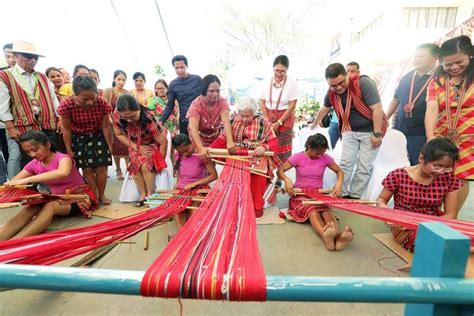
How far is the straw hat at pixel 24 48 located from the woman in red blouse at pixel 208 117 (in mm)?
1272

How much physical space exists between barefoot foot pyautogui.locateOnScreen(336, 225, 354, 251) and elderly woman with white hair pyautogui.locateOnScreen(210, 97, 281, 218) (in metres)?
0.62

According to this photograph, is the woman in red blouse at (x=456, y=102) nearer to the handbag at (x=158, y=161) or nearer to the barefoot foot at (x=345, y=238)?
the barefoot foot at (x=345, y=238)

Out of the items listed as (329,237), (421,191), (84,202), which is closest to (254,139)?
(329,237)

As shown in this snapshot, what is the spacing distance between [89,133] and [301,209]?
186 cm

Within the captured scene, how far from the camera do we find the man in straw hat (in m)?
2.11

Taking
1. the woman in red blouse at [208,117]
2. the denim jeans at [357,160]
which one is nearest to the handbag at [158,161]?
the woman in red blouse at [208,117]

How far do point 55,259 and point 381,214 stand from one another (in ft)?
4.01

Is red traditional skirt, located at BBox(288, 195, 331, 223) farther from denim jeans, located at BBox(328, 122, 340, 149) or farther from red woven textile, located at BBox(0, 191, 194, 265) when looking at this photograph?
denim jeans, located at BBox(328, 122, 340, 149)

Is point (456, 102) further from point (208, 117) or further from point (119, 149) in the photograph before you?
point (119, 149)

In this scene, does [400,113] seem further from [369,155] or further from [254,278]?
[254,278]

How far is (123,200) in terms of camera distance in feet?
8.36

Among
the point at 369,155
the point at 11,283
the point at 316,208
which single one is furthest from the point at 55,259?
the point at 369,155

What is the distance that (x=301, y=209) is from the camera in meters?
2.01

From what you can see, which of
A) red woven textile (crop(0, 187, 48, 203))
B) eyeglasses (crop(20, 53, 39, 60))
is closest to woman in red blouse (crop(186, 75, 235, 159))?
red woven textile (crop(0, 187, 48, 203))
